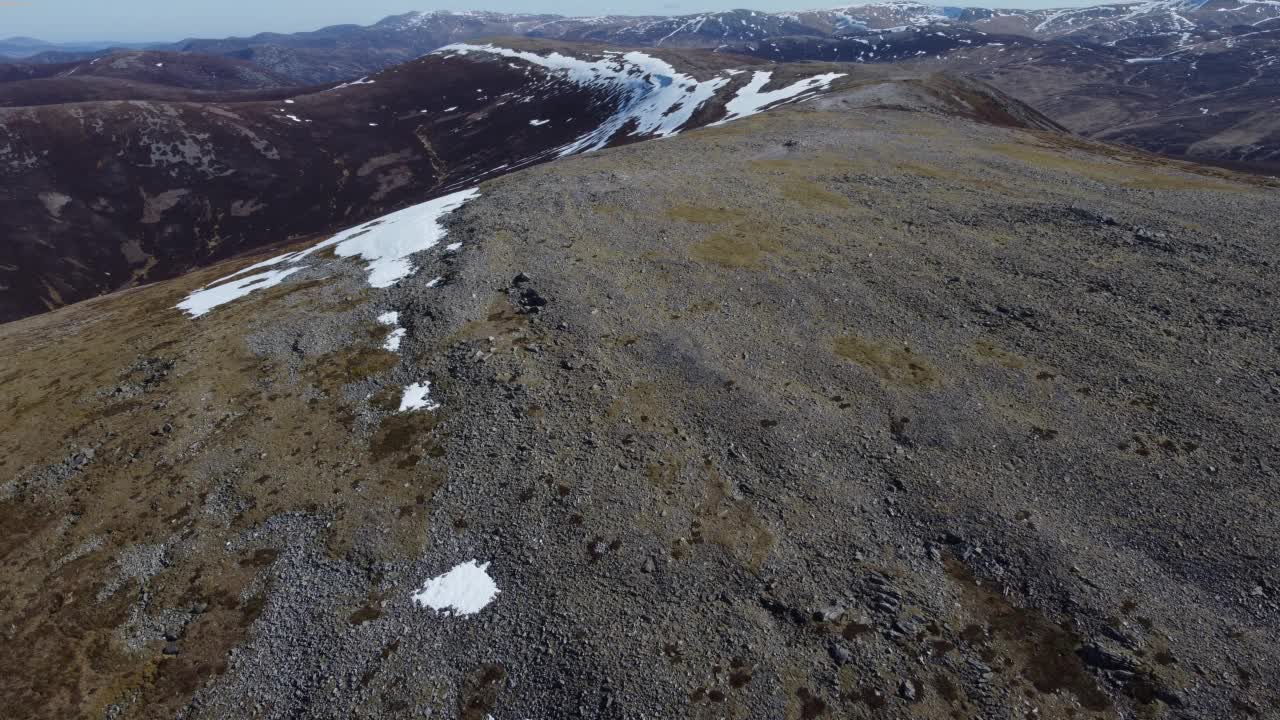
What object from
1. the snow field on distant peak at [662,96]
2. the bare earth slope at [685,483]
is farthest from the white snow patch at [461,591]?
the snow field on distant peak at [662,96]

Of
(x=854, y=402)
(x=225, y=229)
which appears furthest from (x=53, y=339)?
(x=225, y=229)

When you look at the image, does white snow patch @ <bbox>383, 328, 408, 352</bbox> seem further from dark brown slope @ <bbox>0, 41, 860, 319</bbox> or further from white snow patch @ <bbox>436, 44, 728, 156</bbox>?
dark brown slope @ <bbox>0, 41, 860, 319</bbox>

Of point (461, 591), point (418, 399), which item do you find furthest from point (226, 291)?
point (461, 591)

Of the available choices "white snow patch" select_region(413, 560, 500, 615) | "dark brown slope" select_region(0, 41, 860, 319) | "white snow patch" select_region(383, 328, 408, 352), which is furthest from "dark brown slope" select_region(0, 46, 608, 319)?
"white snow patch" select_region(413, 560, 500, 615)

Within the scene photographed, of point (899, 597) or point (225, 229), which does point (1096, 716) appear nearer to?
point (899, 597)

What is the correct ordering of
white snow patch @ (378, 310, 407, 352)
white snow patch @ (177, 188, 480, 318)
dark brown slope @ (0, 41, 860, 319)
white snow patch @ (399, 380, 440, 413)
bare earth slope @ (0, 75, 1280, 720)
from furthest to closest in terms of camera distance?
dark brown slope @ (0, 41, 860, 319) → white snow patch @ (177, 188, 480, 318) → white snow patch @ (378, 310, 407, 352) → white snow patch @ (399, 380, 440, 413) → bare earth slope @ (0, 75, 1280, 720)

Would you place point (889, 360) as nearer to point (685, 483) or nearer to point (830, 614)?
point (685, 483)
